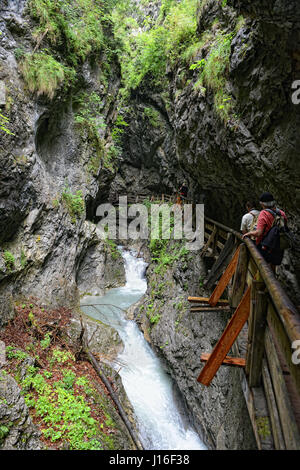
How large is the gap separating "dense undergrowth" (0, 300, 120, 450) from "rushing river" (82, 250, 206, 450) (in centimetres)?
174

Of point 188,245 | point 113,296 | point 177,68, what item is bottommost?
point 113,296

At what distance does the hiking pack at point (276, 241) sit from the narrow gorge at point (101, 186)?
1.25 m

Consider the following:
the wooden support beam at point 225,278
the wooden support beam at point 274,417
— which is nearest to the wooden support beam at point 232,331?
the wooden support beam at point 274,417

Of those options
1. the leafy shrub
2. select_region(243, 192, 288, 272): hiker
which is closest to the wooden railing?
select_region(243, 192, 288, 272): hiker

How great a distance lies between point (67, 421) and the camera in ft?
17.1

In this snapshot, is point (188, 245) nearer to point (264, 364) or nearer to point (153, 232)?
point (153, 232)

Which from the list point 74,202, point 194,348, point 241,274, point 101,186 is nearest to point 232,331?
point 241,274

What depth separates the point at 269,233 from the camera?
4.05m

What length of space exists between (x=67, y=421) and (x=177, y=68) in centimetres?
1272

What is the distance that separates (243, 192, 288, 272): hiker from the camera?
400 cm

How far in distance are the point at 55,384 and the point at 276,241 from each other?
5.87m

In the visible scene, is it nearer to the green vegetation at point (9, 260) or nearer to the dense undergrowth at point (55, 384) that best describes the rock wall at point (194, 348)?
the dense undergrowth at point (55, 384)

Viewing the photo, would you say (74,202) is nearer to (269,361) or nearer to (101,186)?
(101,186)
